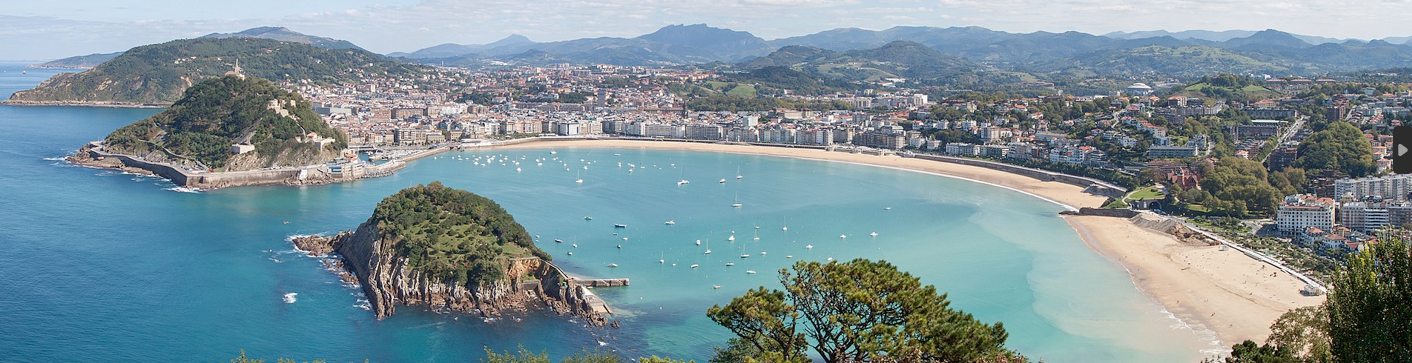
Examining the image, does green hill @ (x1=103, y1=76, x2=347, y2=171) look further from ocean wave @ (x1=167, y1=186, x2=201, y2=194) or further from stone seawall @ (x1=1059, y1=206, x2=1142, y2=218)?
stone seawall @ (x1=1059, y1=206, x2=1142, y2=218)

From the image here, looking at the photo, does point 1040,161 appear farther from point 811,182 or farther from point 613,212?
point 613,212

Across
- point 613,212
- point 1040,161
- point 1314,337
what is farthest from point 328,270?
point 1040,161

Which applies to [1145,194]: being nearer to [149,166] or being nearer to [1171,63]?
[149,166]

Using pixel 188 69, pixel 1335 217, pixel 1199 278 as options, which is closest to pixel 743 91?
pixel 188 69

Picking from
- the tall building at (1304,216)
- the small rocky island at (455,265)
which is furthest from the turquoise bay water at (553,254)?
the tall building at (1304,216)

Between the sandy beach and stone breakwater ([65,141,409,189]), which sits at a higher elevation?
stone breakwater ([65,141,409,189])

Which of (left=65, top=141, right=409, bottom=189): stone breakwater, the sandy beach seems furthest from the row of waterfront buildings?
(left=65, top=141, right=409, bottom=189): stone breakwater

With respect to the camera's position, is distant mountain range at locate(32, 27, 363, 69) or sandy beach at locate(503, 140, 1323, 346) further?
distant mountain range at locate(32, 27, 363, 69)
